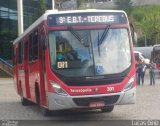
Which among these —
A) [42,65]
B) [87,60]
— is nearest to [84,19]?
[87,60]

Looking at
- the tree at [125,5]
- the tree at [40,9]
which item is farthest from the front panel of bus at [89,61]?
the tree at [125,5]

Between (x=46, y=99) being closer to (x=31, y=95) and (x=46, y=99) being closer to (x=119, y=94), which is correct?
(x=119, y=94)

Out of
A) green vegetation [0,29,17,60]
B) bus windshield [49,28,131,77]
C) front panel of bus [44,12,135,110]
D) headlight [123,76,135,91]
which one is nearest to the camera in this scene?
front panel of bus [44,12,135,110]

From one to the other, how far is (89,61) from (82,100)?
3.45 ft

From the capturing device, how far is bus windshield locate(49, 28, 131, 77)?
41.7ft

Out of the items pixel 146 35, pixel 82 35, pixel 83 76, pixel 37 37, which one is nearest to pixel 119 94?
pixel 83 76

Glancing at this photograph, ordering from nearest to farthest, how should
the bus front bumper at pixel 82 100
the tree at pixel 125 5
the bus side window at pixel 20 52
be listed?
the bus front bumper at pixel 82 100 < the bus side window at pixel 20 52 < the tree at pixel 125 5

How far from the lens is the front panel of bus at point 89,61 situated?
12.5m

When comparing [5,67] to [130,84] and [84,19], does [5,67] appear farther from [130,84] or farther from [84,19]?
[130,84]

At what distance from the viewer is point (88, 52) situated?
504 inches

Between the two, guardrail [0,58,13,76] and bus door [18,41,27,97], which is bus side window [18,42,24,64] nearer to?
bus door [18,41,27,97]

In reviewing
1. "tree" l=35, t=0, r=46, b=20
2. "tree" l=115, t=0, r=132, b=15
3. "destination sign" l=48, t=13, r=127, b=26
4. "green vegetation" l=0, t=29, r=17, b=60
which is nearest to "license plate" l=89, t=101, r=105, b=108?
"destination sign" l=48, t=13, r=127, b=26

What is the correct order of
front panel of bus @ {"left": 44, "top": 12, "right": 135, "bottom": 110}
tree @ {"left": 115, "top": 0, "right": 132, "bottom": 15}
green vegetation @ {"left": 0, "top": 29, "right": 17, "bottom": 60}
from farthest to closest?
tree @ {"left": 115, "top": 0, "right": 132, "bottom": 15}
green vegetation @ {"left": 0, "top": 29, "right": 17, "bottom": 60}
front panel of bus @ {"left": 44, "top": 12, "right": 135, "bottom": 110}

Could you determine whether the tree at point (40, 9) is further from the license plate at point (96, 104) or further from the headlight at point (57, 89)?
the license plate at point (96, 104)
